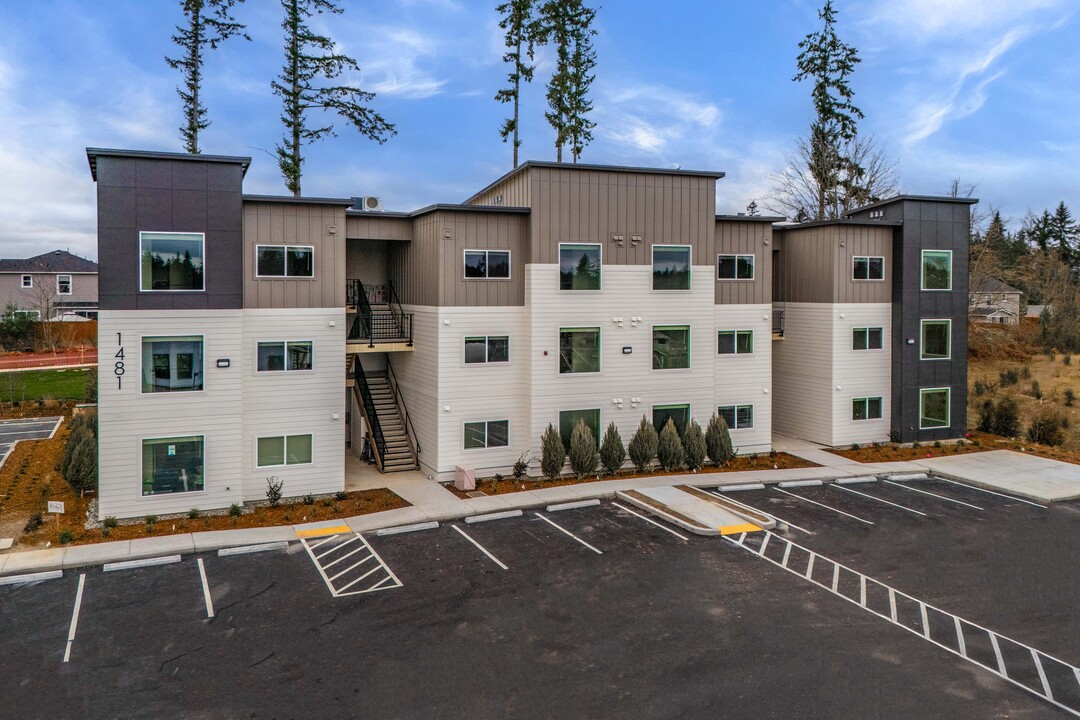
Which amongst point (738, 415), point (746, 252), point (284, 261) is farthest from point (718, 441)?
point (284, 261)

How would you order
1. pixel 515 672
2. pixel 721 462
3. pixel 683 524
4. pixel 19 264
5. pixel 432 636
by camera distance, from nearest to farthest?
pixel 515 672
pixel 432 636
pixel 683 524
pixel 721 462
pixel 19 264

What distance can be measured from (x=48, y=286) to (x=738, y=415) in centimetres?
5327

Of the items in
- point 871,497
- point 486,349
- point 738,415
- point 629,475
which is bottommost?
point 871,497

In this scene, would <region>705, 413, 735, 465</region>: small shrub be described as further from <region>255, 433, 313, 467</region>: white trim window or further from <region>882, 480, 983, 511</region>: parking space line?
<region>255, 433, 313, 467</region>: white trim window

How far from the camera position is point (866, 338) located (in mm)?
23797

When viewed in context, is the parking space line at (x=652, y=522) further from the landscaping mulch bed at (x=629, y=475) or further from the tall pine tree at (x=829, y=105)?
the tall pine tree at (x=829, y=105)

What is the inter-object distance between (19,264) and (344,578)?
186 ft

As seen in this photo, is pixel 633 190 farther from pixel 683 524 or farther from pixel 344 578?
pixel 344 578

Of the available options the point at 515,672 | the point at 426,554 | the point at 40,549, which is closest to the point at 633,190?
the point at 426,554

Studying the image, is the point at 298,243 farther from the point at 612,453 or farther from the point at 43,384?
the point at 43,384

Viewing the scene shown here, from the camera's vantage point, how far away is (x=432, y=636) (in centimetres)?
1044

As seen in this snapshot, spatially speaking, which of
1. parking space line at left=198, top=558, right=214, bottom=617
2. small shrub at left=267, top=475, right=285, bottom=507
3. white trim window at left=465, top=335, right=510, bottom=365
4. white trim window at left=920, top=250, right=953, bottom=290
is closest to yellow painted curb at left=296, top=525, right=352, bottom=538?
parking space line at left=198, top=558, right=214, bottom=617

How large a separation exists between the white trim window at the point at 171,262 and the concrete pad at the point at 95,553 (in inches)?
218

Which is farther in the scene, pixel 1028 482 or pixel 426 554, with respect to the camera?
pixel 1028 482
